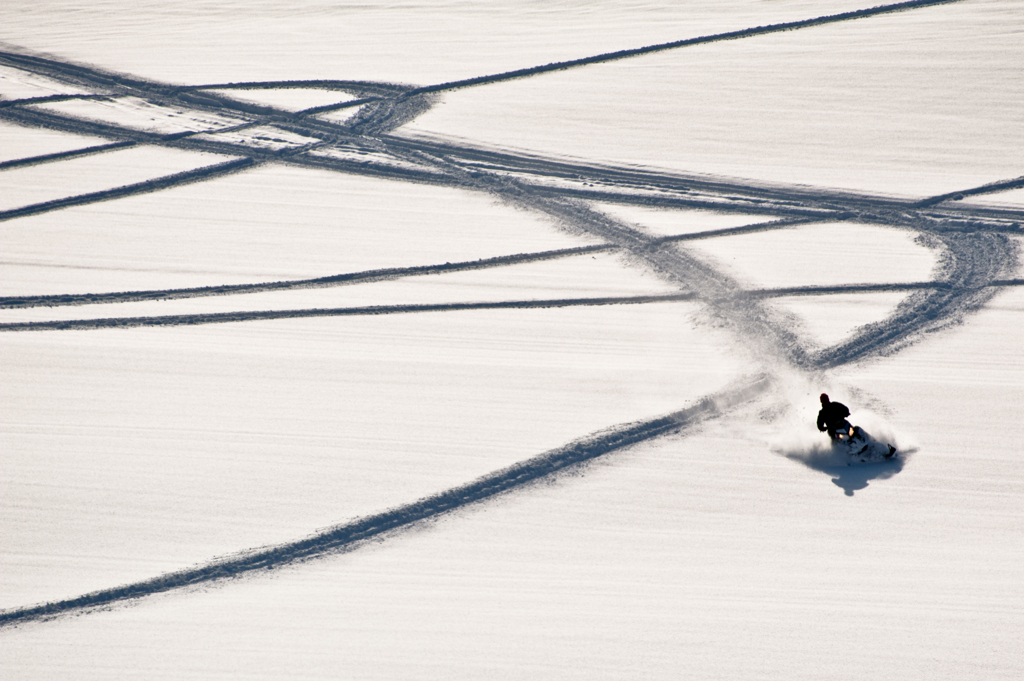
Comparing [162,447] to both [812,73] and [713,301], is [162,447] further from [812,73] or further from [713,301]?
[812,73]

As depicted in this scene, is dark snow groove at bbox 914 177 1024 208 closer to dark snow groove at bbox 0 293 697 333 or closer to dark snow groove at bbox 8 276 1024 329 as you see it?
dark snow groove at bbox 8 276 1024 329

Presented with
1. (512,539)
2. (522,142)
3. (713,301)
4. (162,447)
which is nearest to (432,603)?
(512,539)

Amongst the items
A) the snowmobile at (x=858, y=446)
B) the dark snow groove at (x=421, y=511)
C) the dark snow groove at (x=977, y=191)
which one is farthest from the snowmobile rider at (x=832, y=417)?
the dark snow groove at (x=977, y=191)

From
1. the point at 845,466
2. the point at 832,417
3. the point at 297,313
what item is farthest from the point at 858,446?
the point at 297,313

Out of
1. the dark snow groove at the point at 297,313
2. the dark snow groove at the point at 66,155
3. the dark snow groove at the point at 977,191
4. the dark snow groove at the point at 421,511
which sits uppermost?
the dark snow groove at the point at 66,155

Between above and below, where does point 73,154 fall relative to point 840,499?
above

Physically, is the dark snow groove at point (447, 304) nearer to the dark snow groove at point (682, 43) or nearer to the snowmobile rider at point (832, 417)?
the snowmobile rider at point (832, 417)
